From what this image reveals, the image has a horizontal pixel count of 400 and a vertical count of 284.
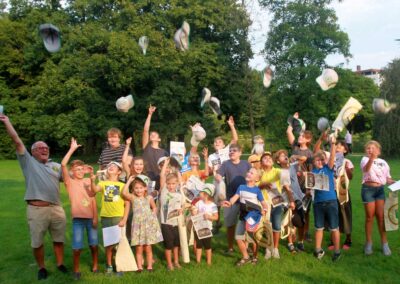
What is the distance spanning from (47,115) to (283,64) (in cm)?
1764

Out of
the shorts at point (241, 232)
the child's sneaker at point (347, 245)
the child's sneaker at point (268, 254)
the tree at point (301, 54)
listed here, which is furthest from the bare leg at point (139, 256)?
the tree at point (301, 54)

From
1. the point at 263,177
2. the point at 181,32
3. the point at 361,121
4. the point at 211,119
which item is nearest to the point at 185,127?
the point at 211,119

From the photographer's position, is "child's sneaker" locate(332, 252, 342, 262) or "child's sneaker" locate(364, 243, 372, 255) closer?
"child's sneaker" locate(332, 252, 342, 262)

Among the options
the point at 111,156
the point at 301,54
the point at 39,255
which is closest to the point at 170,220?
the point at 111,156

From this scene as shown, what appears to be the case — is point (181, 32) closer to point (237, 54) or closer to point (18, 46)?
point (237, 54)

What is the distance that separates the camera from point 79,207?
583cm

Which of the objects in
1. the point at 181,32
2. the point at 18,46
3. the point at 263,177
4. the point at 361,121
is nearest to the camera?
the point at 263,177

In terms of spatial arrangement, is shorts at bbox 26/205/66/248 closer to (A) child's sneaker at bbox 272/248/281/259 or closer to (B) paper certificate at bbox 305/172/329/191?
(A) child's sneaker at bbox 272/248/281/259

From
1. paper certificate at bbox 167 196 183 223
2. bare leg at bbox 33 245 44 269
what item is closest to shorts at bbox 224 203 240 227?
paper certificate at bbox 167 196 183 223

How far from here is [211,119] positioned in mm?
28672

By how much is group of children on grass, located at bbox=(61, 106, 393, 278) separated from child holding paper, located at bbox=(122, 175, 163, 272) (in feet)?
0.05

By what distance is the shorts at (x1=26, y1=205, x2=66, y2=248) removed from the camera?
Result: 5.73 meters

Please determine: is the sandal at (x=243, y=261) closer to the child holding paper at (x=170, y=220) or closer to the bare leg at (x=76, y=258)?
the child holding paper at (x=170, y=220)

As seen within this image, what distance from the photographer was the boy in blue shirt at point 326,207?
6.35 meters
